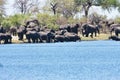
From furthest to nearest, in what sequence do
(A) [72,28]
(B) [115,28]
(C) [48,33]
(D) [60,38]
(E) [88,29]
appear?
(A) [72,28] → (B) [115,28] → (E) [88,29] → (D) [60,38] → (C) [48,33]

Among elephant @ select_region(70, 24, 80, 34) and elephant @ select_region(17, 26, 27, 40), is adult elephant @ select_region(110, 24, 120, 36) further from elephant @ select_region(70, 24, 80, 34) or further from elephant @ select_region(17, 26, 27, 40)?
elephant @ select_region(17, 26, 27, 40)

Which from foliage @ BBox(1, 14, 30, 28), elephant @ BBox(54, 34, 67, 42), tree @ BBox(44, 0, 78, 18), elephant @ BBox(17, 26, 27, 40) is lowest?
elephant @ BBox(54, 34, 67, 42)

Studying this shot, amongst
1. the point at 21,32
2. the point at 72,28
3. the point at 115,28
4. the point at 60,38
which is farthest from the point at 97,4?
the point at 21,32

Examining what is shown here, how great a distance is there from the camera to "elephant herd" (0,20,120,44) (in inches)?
4119

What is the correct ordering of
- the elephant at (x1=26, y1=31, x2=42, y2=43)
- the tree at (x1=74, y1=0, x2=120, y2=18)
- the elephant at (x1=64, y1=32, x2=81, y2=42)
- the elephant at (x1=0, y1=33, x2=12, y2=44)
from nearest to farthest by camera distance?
the elephant at (x1=0, y1=33, x2=12, y2=44) → the elephant at (x1=26, y1=31, x2=42, y2=43) → the elephant at (x1=64, y1=32, x2=81, y2=42) → the tree at (x1=74, y1=0, x2=120, y2=18)

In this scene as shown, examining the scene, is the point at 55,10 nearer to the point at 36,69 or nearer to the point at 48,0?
the point at 48,0

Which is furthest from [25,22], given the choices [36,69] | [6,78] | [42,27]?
[6,78]

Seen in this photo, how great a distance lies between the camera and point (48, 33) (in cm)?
10481

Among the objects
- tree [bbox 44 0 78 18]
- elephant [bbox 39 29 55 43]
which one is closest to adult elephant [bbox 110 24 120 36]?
elephant [bbox 39 29 55 43]

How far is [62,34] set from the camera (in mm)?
107500

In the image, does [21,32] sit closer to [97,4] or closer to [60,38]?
[60,38]

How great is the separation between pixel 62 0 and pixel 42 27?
32.8 metres

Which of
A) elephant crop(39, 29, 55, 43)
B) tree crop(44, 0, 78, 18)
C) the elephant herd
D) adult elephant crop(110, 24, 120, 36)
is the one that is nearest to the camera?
elephant crop(39, 29, 55, 43)

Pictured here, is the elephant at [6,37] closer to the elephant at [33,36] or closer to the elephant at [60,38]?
the elephant at [33,36]
